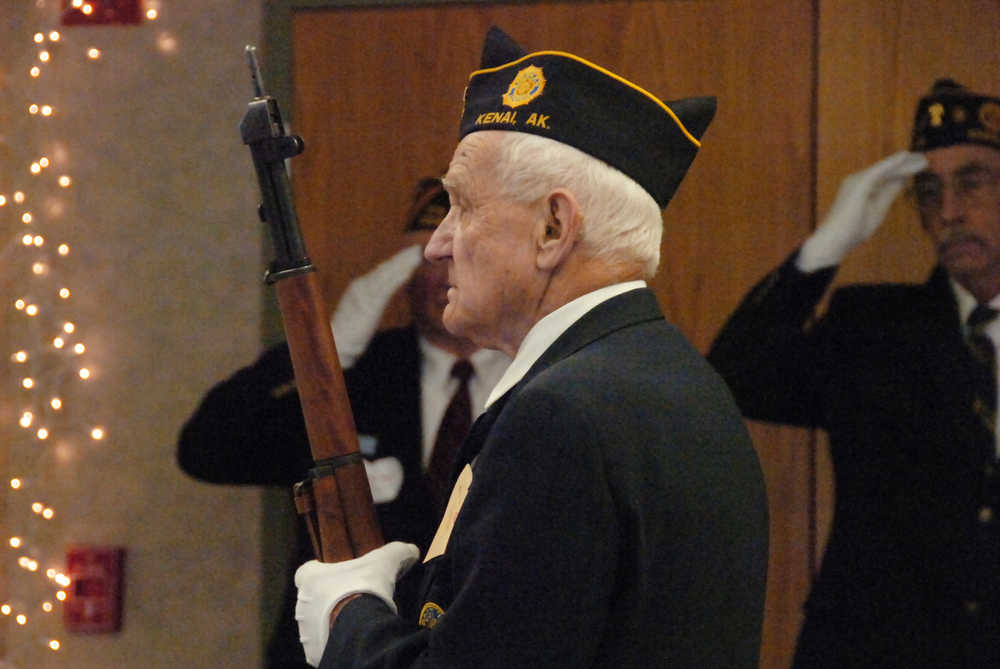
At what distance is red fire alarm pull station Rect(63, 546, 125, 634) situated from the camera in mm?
2287

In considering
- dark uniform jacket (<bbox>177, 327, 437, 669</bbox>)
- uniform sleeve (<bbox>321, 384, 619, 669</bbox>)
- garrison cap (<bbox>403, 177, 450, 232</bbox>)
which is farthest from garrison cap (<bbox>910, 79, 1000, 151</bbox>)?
uniform sleeve (<bbox>321, 384, 619, 669</bbox>)

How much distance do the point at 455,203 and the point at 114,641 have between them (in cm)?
164

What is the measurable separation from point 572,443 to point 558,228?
0.26m

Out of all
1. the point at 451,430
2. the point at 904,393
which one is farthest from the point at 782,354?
the point at 451,430

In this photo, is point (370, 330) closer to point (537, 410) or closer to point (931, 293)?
point (931, 293)

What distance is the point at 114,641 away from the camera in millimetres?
2299

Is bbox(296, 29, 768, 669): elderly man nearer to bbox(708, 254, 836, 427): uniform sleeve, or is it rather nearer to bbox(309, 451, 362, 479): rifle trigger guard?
bbox(309, 451, 362, 479): rifle trigger guard

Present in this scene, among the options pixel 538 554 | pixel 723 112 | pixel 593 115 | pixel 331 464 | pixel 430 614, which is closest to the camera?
pixel 538 554

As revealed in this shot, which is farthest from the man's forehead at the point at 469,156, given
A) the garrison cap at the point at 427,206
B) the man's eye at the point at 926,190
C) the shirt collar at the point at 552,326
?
the man's eye at the point at 926,190

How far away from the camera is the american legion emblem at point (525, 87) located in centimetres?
104

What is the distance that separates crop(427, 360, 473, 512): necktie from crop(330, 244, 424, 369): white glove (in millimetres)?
190

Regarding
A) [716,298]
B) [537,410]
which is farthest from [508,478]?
[716,298]

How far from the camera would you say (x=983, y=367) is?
1998 mm

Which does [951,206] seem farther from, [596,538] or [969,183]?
[596,538]
